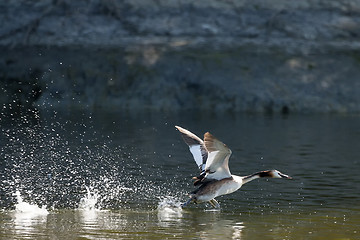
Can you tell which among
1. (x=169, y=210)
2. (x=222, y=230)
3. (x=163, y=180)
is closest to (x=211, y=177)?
(x=169, y=210)

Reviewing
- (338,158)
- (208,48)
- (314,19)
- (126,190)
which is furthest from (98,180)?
(314,19)

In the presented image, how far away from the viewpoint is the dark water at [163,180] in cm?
1336

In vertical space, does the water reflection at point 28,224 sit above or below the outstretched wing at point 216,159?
below

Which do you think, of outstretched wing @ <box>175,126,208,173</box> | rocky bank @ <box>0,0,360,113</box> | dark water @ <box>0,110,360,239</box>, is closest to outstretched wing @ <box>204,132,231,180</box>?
outstretched wing @ <box>175,126,208,173</box>

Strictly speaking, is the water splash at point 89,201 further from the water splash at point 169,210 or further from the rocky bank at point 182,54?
the rocky bank at point 182,54

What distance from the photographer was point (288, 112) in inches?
1519

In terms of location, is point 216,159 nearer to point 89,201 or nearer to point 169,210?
point 169,210

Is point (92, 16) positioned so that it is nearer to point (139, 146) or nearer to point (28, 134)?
point (28, 134)

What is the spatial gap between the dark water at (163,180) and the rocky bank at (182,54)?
21.3ft

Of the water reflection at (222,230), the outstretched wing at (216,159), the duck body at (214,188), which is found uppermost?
the outstretched wing at (216,159)

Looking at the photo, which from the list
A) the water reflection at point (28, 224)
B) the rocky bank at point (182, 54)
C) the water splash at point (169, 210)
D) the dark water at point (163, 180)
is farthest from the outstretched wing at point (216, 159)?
the rocky bank at point (182, 54)

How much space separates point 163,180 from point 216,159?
4.09 metres

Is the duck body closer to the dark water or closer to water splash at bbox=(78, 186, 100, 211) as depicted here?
the dark water

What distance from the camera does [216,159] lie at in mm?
14570
